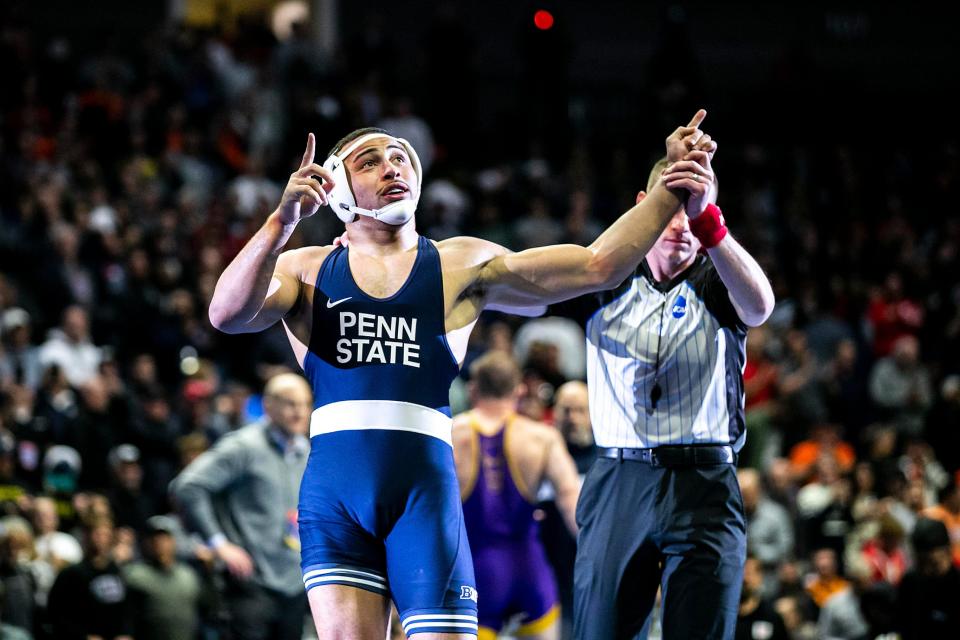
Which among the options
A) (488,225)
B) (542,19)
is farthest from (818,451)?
(542,19)

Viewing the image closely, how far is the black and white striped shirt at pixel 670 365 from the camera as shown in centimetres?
582

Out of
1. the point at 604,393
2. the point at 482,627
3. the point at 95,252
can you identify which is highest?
the point at 95,252

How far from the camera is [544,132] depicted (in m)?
20.1

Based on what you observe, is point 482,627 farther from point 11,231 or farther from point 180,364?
point 11,231

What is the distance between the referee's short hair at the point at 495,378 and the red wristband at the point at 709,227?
3.31 meters

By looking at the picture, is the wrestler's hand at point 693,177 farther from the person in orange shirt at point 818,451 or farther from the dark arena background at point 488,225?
the person in orange shirt at point 818,451

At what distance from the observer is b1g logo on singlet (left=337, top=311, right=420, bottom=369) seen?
17.0ft

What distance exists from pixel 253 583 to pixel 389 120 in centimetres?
980

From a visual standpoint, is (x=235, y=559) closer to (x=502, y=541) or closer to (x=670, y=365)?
(x=502, y=541)

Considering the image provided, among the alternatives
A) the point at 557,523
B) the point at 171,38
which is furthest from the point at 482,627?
the point at 171,38

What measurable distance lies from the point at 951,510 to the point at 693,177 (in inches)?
337

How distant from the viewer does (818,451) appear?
560 inches

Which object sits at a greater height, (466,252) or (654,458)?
(466,252)

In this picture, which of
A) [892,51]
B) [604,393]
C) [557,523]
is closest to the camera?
[604,393]
